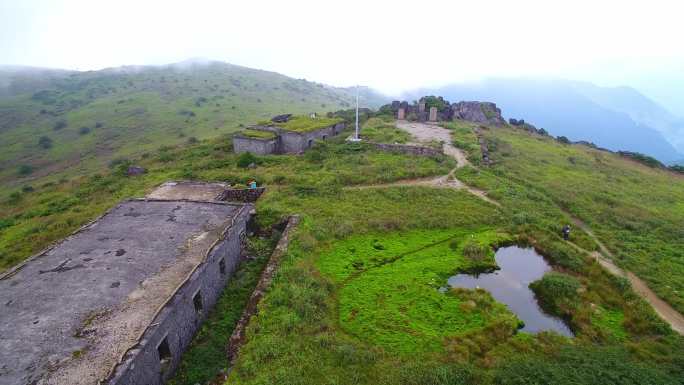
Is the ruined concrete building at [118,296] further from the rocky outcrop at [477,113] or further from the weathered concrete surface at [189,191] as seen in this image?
the rocky outcrop at [477,113]

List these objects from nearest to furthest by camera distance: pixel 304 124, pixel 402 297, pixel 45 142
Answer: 1. pixel 402 297
2. pixel 304 124
3. pixel 45 142

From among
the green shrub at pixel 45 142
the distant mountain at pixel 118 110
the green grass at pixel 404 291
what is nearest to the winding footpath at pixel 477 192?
the green grass at pixel 404 291

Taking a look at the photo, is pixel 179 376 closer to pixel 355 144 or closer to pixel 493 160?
pixel 355 144

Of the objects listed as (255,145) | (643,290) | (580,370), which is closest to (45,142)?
(255,145)

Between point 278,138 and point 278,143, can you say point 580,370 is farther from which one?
point 278,138

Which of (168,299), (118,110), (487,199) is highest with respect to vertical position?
(168,299)

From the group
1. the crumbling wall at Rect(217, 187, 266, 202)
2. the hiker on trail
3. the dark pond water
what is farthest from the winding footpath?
the crumbling wall at Rect(217, 187, 266, 202)

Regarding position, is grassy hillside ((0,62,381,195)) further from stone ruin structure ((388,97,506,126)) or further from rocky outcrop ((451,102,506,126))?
rocky outcrop ((451,102,506,126))
